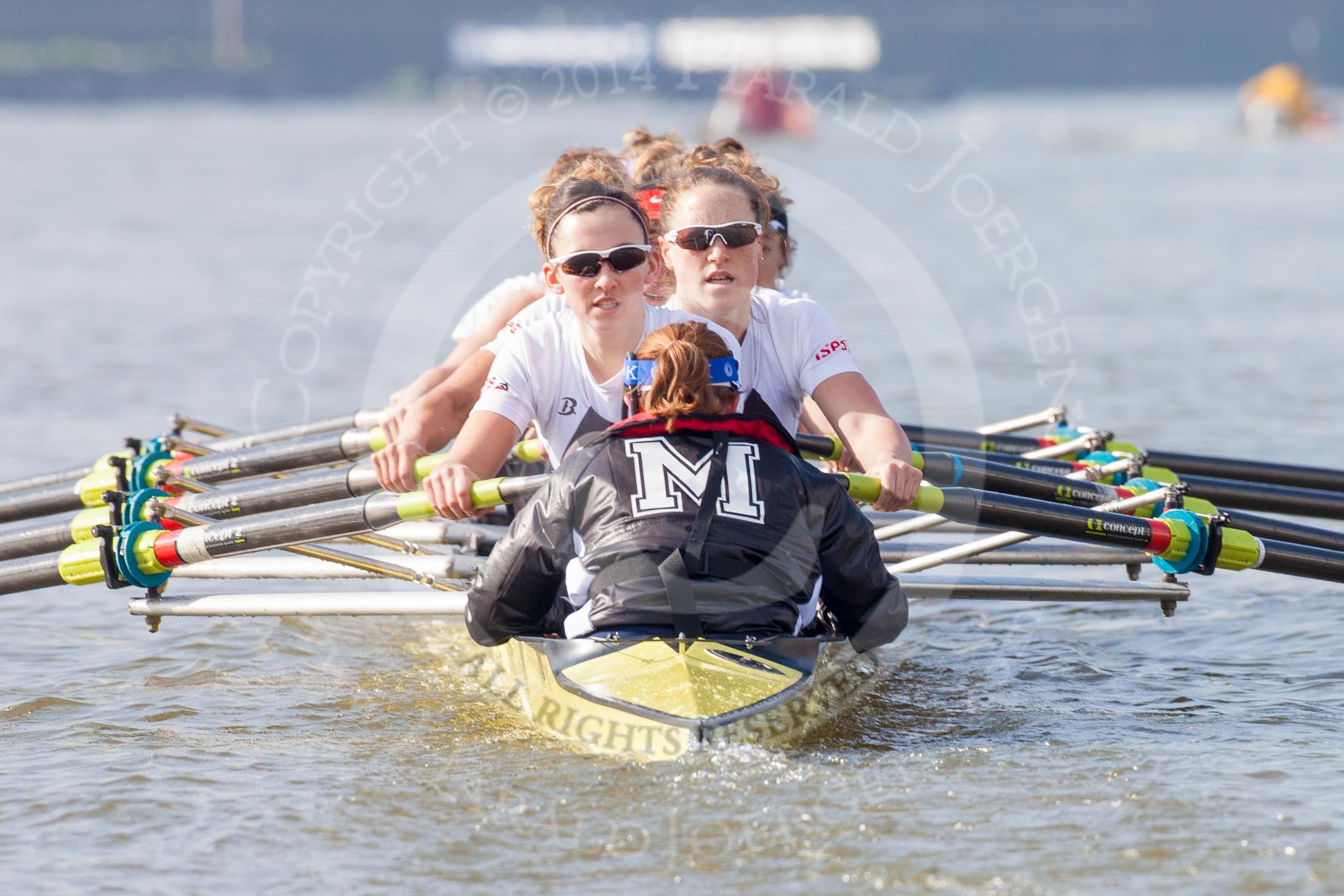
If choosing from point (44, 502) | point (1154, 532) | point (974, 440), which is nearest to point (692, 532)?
point (1154, 532)

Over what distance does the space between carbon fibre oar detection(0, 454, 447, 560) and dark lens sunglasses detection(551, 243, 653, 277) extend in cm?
128

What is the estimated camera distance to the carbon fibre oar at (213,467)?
24.0 feet

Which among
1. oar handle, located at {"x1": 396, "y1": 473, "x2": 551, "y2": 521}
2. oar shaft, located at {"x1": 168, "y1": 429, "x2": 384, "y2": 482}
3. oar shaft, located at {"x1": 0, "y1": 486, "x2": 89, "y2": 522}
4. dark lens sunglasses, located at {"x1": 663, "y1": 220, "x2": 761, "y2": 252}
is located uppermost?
dark lens sunglasses, located at {"x1": 663, "y1": 220, "x2": 761, "y2": 252}

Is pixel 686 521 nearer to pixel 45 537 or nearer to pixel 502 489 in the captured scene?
pixel 502 489

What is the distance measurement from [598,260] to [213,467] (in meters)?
2.94

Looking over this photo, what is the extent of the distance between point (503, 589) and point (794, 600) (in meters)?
0.92

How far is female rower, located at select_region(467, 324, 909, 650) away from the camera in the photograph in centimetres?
464

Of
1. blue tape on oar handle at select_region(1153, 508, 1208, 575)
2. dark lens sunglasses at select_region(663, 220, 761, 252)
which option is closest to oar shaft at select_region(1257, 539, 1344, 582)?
blue tape on oar handle at select_region(1153, 508, 1208, 575)

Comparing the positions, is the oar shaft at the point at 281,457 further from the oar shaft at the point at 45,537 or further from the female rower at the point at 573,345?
the female rower at the point at 573,345

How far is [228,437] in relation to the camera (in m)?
8.80

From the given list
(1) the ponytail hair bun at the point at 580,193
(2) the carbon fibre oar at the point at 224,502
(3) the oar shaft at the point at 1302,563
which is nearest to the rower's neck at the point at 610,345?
(1) the ponytail hair bun at the point at 580,193

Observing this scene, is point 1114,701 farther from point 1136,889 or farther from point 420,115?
point 420,115

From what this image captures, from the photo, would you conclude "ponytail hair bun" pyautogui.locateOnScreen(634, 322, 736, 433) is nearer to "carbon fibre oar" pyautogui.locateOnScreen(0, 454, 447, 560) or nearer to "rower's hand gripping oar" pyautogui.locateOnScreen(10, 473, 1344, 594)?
"rower's hand gripping oar" pyautogui.locateOnScreen(10, 473, 1344, 594)

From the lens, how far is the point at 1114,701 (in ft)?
19.9
